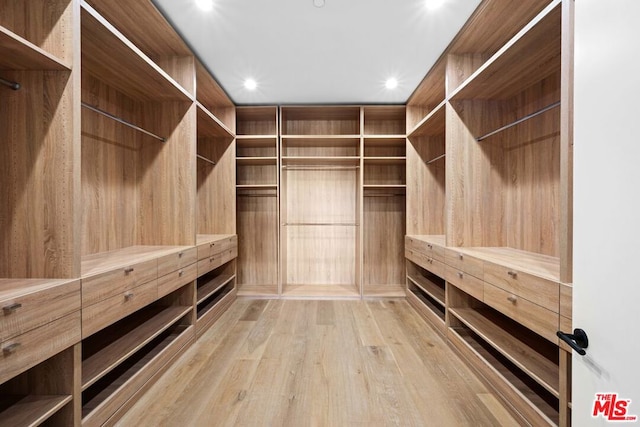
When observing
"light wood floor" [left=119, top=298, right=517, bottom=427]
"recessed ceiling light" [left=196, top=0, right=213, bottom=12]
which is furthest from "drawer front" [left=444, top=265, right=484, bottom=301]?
"recessed ceiling light" [left=196, top=0, right=213, bottom=12]

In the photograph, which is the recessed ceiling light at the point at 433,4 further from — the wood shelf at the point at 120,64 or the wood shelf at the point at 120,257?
the wood shelf at the point at 120,257

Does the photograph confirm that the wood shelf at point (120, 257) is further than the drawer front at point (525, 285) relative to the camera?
Yes

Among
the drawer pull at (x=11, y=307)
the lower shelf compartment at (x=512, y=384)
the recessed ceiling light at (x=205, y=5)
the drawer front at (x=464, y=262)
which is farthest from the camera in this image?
the drawer front at (x=464, y=262)

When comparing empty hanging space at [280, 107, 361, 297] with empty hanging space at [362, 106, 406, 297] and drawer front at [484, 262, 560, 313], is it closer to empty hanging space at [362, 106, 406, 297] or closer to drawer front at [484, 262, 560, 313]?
empty hanging space at [362, 106, 406, 297]

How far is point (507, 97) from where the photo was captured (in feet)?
8.13

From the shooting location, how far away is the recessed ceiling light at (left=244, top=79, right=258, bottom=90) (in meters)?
3.11

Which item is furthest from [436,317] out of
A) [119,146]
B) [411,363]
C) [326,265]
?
[119,146]

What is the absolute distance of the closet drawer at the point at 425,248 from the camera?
8.91 ft

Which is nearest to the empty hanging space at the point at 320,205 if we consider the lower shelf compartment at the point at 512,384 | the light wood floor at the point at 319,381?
the light wood floor at the point at 319,381

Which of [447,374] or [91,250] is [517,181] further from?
[91,250]

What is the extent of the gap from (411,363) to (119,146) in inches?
109

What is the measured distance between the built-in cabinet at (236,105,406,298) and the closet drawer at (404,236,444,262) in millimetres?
541

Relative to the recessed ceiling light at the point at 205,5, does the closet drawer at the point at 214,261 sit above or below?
below

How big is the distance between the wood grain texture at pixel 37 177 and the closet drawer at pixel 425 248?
8.46 feet
